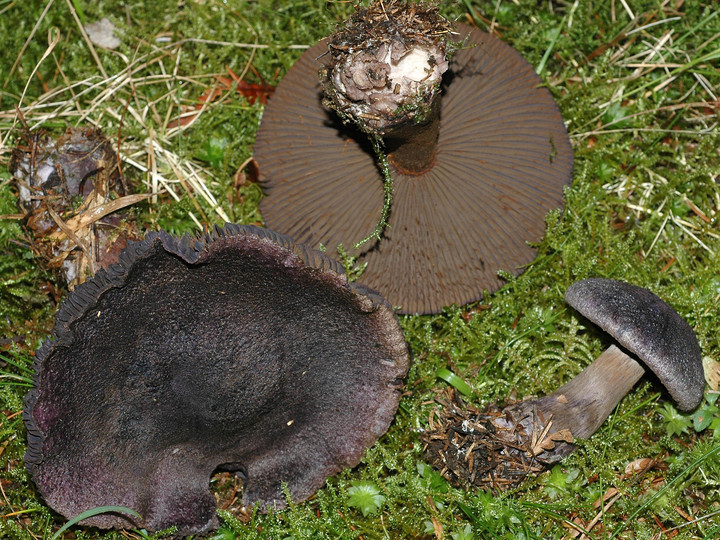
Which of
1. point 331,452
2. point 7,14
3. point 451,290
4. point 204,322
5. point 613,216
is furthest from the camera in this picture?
point 7,14

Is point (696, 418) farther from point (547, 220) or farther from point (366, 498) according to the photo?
point (366, 498)

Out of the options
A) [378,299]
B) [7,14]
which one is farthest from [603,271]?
[7,14]

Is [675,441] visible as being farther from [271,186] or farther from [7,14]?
[7,14]

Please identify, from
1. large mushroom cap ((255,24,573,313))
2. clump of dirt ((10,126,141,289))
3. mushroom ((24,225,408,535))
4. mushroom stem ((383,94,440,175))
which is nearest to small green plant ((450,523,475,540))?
mushroom ((24,225,408,535))

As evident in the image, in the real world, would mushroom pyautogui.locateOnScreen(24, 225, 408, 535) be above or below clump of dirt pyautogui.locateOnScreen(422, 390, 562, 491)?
above

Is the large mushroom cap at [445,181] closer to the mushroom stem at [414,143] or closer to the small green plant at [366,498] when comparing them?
the mushroom stem at [414,143]

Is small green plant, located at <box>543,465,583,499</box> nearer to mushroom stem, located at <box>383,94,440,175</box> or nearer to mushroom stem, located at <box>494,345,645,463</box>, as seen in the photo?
mushroom stem, located at <box>494,345,645,463</box>

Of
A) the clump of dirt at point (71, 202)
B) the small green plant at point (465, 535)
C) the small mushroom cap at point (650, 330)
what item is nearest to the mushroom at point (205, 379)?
the small green plant at point (465, 535)
